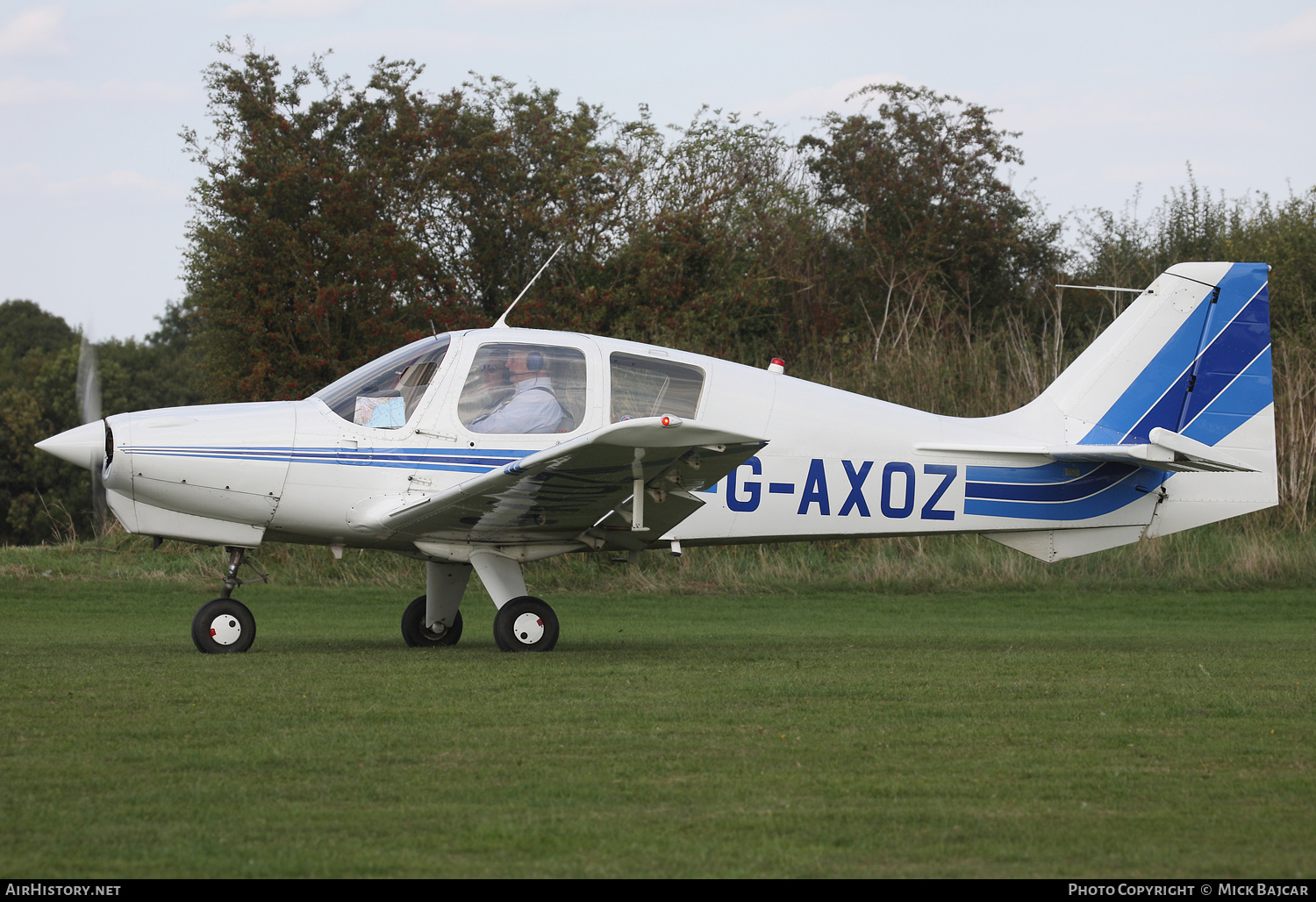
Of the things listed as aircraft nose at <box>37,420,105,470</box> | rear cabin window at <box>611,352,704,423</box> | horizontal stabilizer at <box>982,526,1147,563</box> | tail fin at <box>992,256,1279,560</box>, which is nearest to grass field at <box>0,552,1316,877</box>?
horizontal stabilizer at <box>982,526,1147,563</box>

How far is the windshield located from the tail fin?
4648 mm

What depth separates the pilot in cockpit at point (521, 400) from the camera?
26.5 ft

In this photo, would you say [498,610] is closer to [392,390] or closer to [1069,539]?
[392,390]

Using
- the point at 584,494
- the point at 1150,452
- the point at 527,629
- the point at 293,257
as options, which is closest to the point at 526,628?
the point at 527,629

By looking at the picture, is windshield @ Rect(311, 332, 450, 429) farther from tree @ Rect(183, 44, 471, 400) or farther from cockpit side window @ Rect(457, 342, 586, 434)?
tree @ Rect(183, 44, 471, 400)

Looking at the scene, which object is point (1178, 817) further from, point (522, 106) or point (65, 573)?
point (522, 106)

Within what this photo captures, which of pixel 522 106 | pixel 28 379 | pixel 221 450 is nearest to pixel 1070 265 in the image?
pixel 522 106

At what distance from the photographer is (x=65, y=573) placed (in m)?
15.3

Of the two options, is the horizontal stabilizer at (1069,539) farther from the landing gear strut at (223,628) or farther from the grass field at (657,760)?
the landing gear strut at (223,628)

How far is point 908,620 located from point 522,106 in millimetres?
21923

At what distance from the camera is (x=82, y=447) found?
7.56m

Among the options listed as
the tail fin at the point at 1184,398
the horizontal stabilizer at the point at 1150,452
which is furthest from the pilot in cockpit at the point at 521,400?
the tail fin at the point at 1184,398

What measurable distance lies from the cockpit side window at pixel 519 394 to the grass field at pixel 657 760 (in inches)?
62.4

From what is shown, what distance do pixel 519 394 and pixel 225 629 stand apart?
8.13 feet
